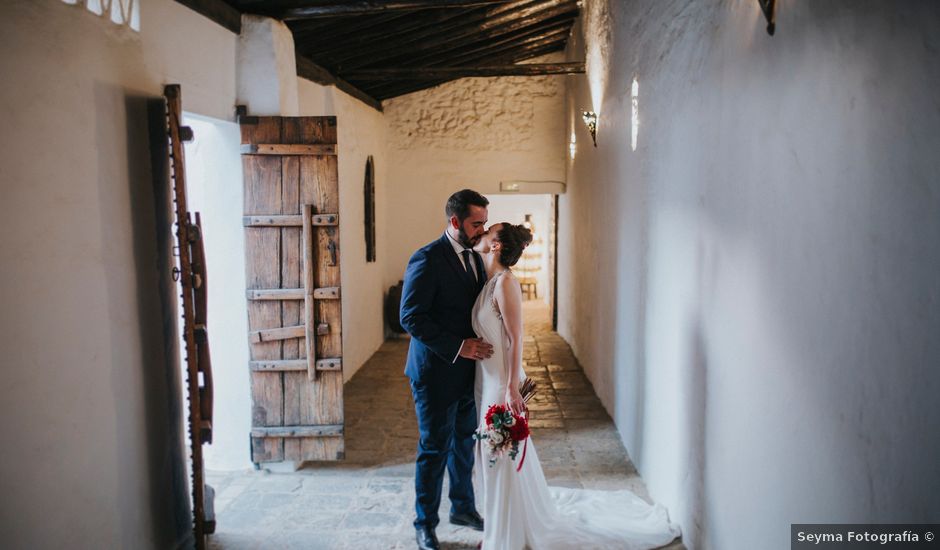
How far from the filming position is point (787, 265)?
6.74ft

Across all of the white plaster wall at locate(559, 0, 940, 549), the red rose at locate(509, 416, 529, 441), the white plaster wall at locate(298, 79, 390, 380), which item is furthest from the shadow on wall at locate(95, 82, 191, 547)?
the white plaster wall at locate(298, 79, 390, 380)

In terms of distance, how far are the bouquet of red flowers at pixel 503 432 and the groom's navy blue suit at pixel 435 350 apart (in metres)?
0.38

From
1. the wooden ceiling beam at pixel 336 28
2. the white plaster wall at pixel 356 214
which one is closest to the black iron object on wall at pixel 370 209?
the white plaster wall at pixel 356 214

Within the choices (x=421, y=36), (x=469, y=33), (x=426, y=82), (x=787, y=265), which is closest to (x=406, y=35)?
(x=421, y=36)

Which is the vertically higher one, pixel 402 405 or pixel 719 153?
pixel 719 153

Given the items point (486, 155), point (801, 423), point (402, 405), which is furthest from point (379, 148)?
point (801, 423)

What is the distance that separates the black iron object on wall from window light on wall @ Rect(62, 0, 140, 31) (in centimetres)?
501

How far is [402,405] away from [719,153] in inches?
159

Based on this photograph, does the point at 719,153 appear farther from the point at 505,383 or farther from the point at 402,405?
the point at 402,405

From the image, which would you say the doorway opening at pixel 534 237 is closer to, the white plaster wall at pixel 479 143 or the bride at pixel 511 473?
the white plaster wall at pixel 479 143

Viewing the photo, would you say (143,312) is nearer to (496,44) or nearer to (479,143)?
(496,44)

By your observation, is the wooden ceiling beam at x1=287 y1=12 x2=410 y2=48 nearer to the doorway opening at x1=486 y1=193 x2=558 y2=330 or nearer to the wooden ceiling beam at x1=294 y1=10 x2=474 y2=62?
the wooden ceiling beam at x1=294 y1=10 x2=474 y2=62

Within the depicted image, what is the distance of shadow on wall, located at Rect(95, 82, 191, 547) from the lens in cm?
282

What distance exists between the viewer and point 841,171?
1719 millimetres
